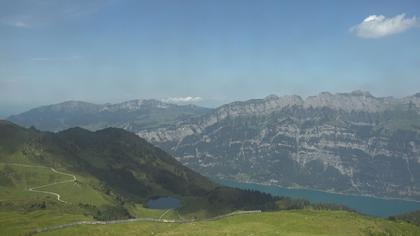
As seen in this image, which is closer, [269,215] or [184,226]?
[184,226]

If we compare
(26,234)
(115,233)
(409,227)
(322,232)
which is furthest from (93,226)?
(409,227)

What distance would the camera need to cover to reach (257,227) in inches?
4469

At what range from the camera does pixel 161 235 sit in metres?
105

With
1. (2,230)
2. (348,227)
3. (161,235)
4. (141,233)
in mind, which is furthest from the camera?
(2,230)

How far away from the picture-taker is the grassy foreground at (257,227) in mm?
Answer: 109812

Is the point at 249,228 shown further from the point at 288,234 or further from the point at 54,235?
the point at 54,235

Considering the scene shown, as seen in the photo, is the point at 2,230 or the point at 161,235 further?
the point at 2,230

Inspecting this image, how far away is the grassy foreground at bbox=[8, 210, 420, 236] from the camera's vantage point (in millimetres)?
109812

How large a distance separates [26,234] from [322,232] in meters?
71.3

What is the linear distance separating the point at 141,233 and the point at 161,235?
8707mm

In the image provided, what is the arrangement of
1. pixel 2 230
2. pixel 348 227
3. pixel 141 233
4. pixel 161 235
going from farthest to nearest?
pixel 2 230 < pixel 348 227 < pixel 141 233 < pixel 161 235

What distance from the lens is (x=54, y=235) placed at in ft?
359

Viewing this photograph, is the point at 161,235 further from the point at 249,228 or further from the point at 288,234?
the point at 288,234

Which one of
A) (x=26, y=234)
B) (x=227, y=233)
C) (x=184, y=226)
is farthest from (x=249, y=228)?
(x=26, y=234)
